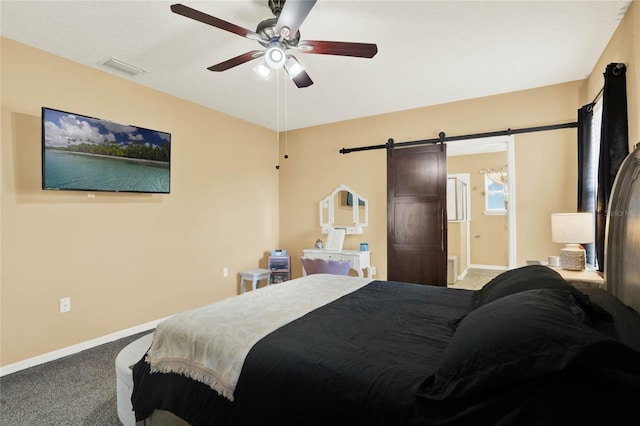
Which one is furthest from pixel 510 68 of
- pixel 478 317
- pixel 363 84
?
pixel 478 317

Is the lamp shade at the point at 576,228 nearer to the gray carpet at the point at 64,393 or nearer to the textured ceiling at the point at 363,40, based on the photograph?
the textured ceiling at the point at 363,40

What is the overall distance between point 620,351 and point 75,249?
3758mm

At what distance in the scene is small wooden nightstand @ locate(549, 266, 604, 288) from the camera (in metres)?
2.42

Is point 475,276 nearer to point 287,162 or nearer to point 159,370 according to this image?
point 287,162

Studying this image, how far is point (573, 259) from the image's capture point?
274 centimetres

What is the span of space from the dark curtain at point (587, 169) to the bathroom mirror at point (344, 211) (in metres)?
2.43

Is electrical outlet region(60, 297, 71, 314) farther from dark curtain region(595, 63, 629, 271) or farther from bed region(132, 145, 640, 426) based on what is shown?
dark curtain region(595, 63, 629, 271)

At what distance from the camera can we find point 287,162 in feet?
17.9

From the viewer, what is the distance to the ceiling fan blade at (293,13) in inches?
67.3

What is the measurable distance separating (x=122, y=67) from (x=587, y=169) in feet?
15.1

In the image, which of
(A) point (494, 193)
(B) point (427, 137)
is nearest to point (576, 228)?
(B) point (427, 137)

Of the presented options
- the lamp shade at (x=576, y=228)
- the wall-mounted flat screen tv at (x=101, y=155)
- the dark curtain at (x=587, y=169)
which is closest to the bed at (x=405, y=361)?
the lamp shade at (x=576, y=228)

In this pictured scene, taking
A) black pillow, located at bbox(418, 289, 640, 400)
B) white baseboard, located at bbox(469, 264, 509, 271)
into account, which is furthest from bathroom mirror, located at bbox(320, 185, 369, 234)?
white baseboard, located at bbox(469, 264, 509, 271)

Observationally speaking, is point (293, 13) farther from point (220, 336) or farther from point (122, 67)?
point (122, 67)
